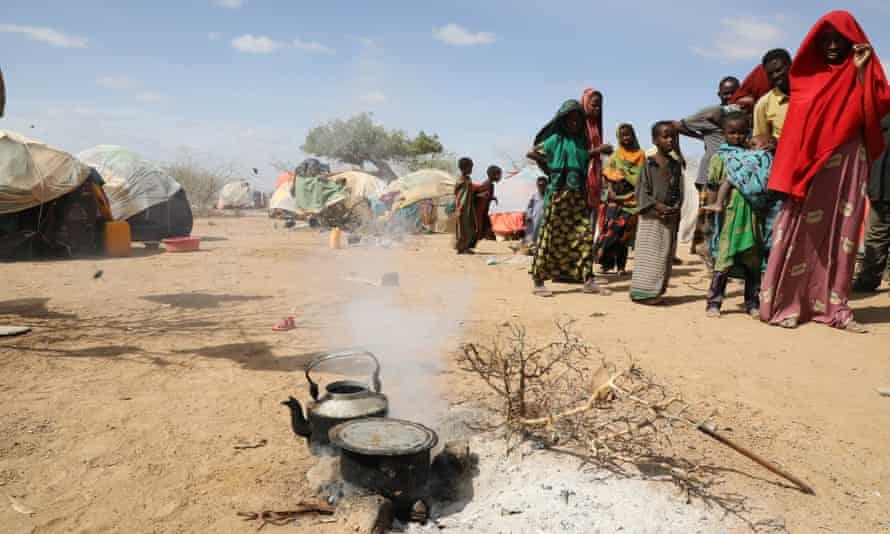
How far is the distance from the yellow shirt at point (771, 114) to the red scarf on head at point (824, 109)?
1.39 feet

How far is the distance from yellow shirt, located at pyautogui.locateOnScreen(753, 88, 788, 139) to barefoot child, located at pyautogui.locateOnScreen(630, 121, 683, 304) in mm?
739

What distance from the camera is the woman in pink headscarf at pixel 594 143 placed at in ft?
20.6

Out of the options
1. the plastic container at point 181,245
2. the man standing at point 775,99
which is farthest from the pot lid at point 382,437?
the plastic container at point 181,245

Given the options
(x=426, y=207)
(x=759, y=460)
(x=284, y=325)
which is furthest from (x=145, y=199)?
(x=759, y=460)

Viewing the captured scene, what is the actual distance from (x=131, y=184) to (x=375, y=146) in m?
28.7

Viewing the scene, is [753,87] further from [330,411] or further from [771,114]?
[330,411]

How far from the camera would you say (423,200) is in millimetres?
16688

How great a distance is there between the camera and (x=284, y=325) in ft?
16.2

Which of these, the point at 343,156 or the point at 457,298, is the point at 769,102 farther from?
the point at 343,156

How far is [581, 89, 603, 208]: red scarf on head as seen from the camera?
6512 mm

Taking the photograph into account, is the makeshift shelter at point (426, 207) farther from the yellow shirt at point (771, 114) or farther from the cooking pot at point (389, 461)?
the cooking pot at point (389, 461)

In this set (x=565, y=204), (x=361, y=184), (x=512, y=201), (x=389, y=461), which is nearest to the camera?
(x=389, y=461)

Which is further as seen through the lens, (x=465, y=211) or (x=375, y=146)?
(x=375, y=146)

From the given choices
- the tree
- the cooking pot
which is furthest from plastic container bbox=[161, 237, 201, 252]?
the tree
